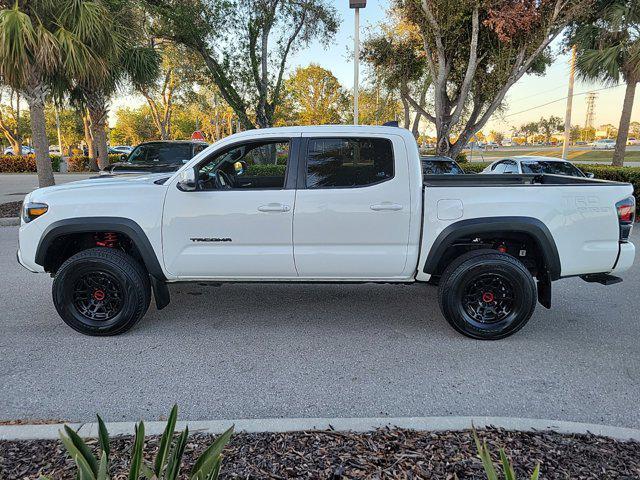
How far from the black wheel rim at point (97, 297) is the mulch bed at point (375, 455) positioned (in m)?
1.77

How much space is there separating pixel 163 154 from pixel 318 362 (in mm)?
9996

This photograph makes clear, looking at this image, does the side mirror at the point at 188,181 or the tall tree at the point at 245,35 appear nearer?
the side mirror at the point at 188,181

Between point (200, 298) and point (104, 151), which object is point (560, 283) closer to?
point (200, 298)

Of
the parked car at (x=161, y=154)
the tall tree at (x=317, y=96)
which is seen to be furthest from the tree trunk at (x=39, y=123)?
the tall tree at (x=317, y=96)

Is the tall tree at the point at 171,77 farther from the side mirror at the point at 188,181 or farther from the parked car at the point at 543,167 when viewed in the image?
the side mirror at the point at 188,181

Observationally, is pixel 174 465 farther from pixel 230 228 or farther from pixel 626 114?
pixel 626 114

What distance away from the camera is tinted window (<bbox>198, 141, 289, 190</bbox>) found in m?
4.18

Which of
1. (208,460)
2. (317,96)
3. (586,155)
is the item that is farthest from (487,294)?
(586,155)

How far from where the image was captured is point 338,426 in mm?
2643

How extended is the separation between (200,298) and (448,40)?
12.3 m

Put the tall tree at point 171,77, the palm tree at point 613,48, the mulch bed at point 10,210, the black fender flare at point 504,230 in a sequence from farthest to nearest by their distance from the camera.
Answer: the tall tree at point 171,77, the palm tree at point 613,48, the mulch bed at point 10,210, the black fender flare at point 504,230

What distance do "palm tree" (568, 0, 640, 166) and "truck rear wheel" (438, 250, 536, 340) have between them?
1416 centimetres

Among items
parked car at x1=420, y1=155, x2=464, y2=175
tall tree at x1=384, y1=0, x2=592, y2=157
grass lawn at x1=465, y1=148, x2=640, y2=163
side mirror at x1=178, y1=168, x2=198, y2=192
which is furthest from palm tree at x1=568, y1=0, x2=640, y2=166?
grass lawn at x1=465, y1=148, x2=640, y2=163

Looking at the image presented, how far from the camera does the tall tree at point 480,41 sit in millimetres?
12500
